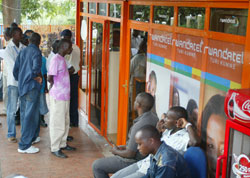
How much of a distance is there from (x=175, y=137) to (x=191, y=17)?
4.08ft

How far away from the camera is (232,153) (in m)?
2.91

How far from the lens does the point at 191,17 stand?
4086 mm

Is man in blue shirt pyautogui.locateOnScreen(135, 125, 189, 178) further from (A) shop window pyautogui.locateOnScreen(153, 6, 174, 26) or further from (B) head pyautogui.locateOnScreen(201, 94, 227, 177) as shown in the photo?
(A) shop window pyautogui.locateOnScreen(153, 6, 174, 26)

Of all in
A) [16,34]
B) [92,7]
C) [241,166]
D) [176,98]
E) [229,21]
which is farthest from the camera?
[92,7]

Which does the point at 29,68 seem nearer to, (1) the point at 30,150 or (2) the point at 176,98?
(1) the point at 30,150

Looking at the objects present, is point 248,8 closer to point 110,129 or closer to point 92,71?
point 110,129

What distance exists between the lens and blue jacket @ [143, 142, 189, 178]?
300 cm

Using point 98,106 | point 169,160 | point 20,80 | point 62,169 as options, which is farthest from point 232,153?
→ point 98,106

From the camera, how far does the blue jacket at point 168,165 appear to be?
3.00 m

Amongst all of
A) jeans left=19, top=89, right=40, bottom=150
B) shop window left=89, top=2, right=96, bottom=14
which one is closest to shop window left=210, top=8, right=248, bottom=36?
jeans left=19, top=89, right=40, bottom=150

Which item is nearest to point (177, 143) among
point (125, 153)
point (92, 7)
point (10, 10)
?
point (125, 153)

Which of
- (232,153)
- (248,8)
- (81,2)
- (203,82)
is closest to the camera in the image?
(232,153)

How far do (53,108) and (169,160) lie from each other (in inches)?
125

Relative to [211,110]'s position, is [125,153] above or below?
below
